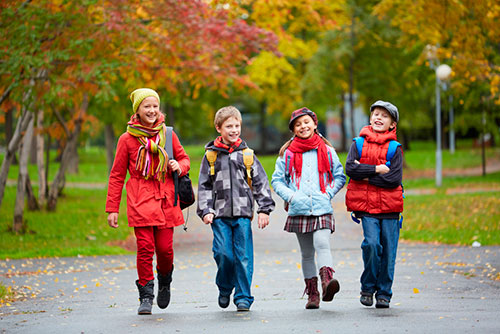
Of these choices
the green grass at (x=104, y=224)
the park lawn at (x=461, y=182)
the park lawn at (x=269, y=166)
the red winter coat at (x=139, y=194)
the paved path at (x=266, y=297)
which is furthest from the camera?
the park lawn at (x=269, y=166)

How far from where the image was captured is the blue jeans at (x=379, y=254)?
701cm

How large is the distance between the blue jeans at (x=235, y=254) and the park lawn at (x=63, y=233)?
6.37 meters

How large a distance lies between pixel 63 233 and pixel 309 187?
9.23 meters

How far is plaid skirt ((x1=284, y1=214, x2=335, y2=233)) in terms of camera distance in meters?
7.06

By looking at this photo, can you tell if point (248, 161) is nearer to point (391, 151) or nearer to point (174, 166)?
A: point (174, 166)

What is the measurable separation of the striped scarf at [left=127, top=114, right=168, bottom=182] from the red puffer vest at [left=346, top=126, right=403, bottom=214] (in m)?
1.65

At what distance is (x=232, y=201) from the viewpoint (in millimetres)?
7031

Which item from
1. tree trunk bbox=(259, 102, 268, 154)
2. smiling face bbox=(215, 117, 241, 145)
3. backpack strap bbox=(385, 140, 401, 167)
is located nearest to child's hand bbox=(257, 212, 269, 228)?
smiling face bbox=(215, 117, 241, 145)

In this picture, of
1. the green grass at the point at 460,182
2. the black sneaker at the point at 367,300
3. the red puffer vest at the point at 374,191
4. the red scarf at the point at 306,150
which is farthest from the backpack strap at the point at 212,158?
the green grass at the point at 460,182

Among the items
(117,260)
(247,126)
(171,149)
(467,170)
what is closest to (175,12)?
(117,260)

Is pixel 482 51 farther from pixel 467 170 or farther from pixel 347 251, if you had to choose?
pixel 467 170

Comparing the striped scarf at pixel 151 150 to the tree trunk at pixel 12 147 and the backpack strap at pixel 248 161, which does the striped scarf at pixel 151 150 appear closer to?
the backpack strap at pixel 248 161

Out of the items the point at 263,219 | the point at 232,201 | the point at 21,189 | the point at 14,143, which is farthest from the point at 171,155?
the point at 21,189

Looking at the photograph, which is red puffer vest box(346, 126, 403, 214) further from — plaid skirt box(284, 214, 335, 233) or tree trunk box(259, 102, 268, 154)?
tree trunk box(259, 102, 268, 154)
